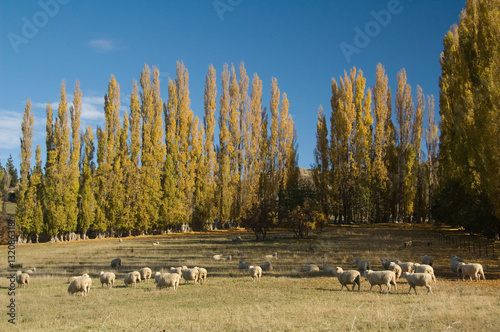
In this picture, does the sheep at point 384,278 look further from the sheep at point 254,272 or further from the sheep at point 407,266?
the sheep at point 254,272

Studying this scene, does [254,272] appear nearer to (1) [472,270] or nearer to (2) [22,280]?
(1) [472,270]

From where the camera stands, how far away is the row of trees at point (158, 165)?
132 feet

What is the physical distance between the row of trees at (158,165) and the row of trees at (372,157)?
5248mm

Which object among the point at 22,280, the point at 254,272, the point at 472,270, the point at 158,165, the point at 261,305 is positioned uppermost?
the point at 158,165

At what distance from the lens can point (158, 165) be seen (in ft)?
156

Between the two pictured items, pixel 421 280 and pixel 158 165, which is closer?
pixel 421 280

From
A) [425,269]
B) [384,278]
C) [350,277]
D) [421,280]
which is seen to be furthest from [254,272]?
[425,269]

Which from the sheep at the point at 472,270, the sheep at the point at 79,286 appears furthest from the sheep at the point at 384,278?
the sheep at the point at 79,286

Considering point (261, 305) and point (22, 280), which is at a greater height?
point (261, 305)

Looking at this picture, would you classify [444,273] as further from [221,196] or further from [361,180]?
[221,196]

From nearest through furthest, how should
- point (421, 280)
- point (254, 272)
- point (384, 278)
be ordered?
point (421, 280) < point (384, 278) < point (254, 272)

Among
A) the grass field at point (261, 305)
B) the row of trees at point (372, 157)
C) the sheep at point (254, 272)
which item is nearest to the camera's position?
the grass field at point (261, 305)

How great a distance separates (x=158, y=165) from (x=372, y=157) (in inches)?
1042

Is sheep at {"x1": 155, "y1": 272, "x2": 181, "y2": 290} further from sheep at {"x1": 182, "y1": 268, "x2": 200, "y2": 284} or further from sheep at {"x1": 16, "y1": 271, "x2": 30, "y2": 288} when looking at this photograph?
sheep at {"x1": 16, "y1": 271, "x2": 30, "y2": 288}
